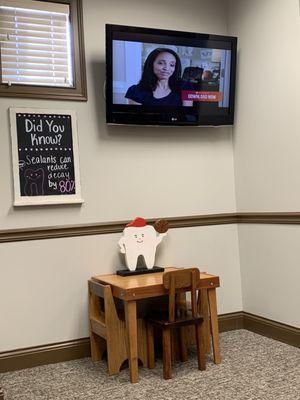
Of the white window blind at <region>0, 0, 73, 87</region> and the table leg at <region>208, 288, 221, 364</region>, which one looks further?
the white window blind at <region>0, 0, 73, 87</region>

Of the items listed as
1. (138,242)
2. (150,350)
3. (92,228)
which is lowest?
(150,350)

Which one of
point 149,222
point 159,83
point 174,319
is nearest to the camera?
point 174,319

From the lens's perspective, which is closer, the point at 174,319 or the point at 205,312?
the point at 174,319

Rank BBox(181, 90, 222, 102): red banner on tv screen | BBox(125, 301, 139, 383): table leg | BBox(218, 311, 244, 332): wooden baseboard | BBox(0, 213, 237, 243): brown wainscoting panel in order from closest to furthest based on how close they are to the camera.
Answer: BBox(125, 301, 139, 383): table leg
BBox(0, 213, 237, 243): brown wainscoting panel
BBox(181, 90, 222, 102): red banner on tv screen
BBox(218, 311, 244, 332): wooden baseboard

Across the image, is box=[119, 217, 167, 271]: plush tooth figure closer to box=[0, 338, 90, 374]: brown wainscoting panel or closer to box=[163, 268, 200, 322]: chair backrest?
box=[163, 268, 200, 322]: chair backrest

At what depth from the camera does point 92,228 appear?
3.11 m

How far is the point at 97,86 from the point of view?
316 centimetres

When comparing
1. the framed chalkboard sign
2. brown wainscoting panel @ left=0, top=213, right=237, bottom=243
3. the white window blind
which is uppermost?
the white window blind

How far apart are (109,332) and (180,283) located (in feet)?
1.67

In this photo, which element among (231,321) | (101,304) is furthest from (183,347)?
(231,321)

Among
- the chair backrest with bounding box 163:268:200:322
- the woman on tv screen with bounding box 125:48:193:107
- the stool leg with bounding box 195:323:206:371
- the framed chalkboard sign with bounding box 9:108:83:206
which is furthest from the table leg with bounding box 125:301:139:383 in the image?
the woman on tv screen with bounding box 125:48:193:107

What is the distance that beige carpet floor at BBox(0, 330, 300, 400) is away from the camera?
2.40 m

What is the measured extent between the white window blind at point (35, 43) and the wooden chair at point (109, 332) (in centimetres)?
140

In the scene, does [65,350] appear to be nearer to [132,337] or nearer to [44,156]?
[132,337]
